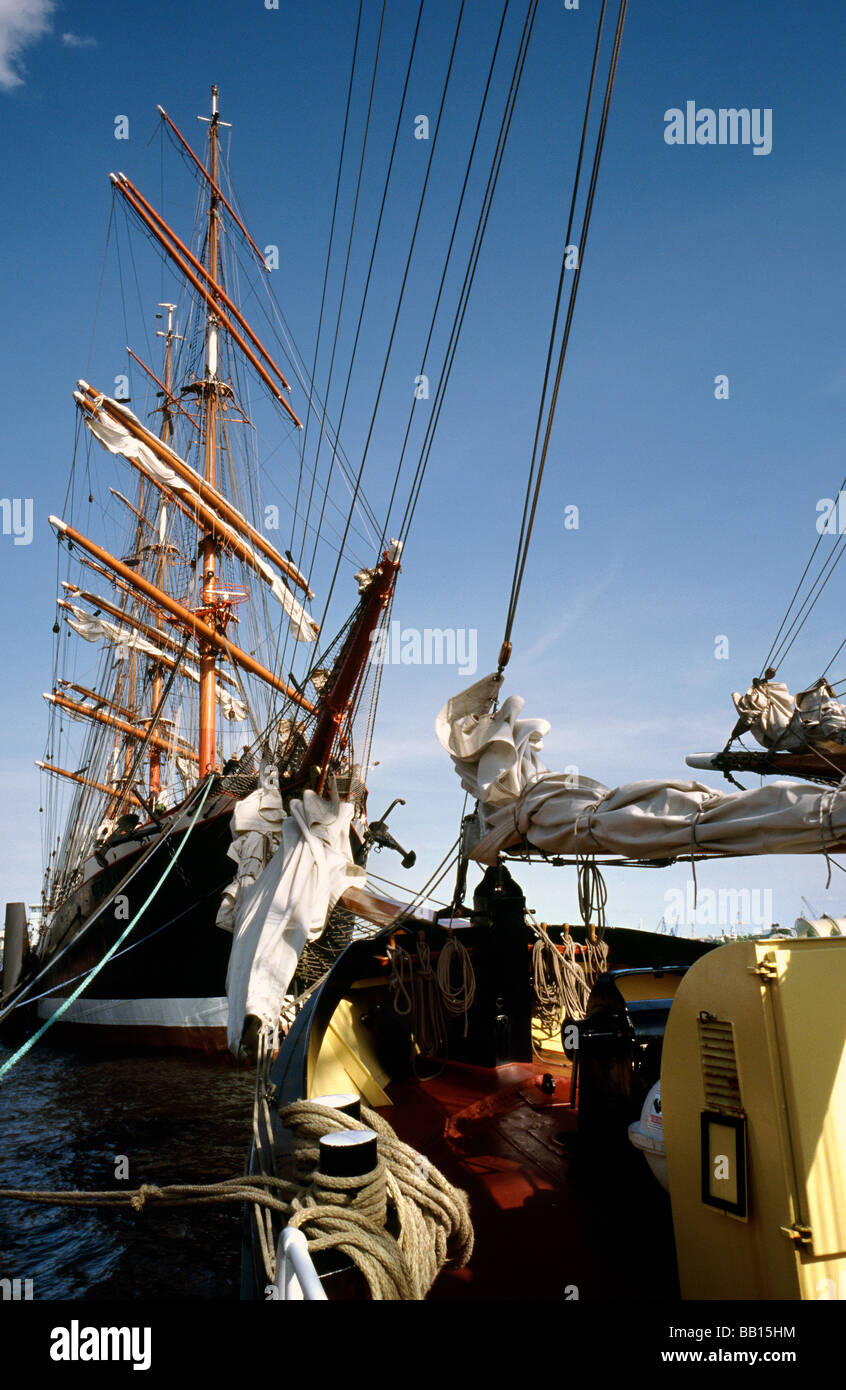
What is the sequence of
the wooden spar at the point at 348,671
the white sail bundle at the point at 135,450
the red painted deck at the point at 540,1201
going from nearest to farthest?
the red painted deck at the point at 540,1201 → the wooden spar at the point at 348,671 → the white sail bundle at the point at 135,450

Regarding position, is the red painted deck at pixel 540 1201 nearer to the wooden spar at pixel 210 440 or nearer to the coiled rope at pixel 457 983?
the coiled rope at pixel 457 983

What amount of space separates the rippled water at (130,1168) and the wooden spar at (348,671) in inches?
237

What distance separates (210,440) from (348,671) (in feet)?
60.4

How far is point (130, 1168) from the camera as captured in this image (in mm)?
9945

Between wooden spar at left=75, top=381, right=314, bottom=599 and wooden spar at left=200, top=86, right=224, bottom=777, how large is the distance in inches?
32.3

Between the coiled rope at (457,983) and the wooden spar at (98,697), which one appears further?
the wooden spar at (98,697)

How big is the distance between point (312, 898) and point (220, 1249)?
362 cm

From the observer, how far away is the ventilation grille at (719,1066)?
256 centimetres

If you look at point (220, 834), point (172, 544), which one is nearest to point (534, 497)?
point (220, 834)

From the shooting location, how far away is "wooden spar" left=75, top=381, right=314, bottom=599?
2266cm

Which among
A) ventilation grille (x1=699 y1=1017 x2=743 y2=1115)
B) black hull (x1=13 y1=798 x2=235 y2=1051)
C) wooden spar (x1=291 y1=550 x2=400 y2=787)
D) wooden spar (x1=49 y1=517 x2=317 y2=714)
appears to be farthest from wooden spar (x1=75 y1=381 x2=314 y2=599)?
ventilation grille (x1=699 y1=1017 x2=743 y2=1115)

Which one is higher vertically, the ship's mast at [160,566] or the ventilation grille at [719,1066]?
the ship's mast at [160,566]

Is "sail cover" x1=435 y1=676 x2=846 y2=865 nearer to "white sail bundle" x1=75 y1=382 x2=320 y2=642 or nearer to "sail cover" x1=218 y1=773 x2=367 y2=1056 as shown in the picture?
"sail cover" x1=218 y1=773 x2=367 y2=1056

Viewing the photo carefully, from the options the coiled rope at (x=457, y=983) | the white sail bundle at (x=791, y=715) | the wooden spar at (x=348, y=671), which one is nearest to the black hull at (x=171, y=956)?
the wooden spar at (x=348, y=671)
